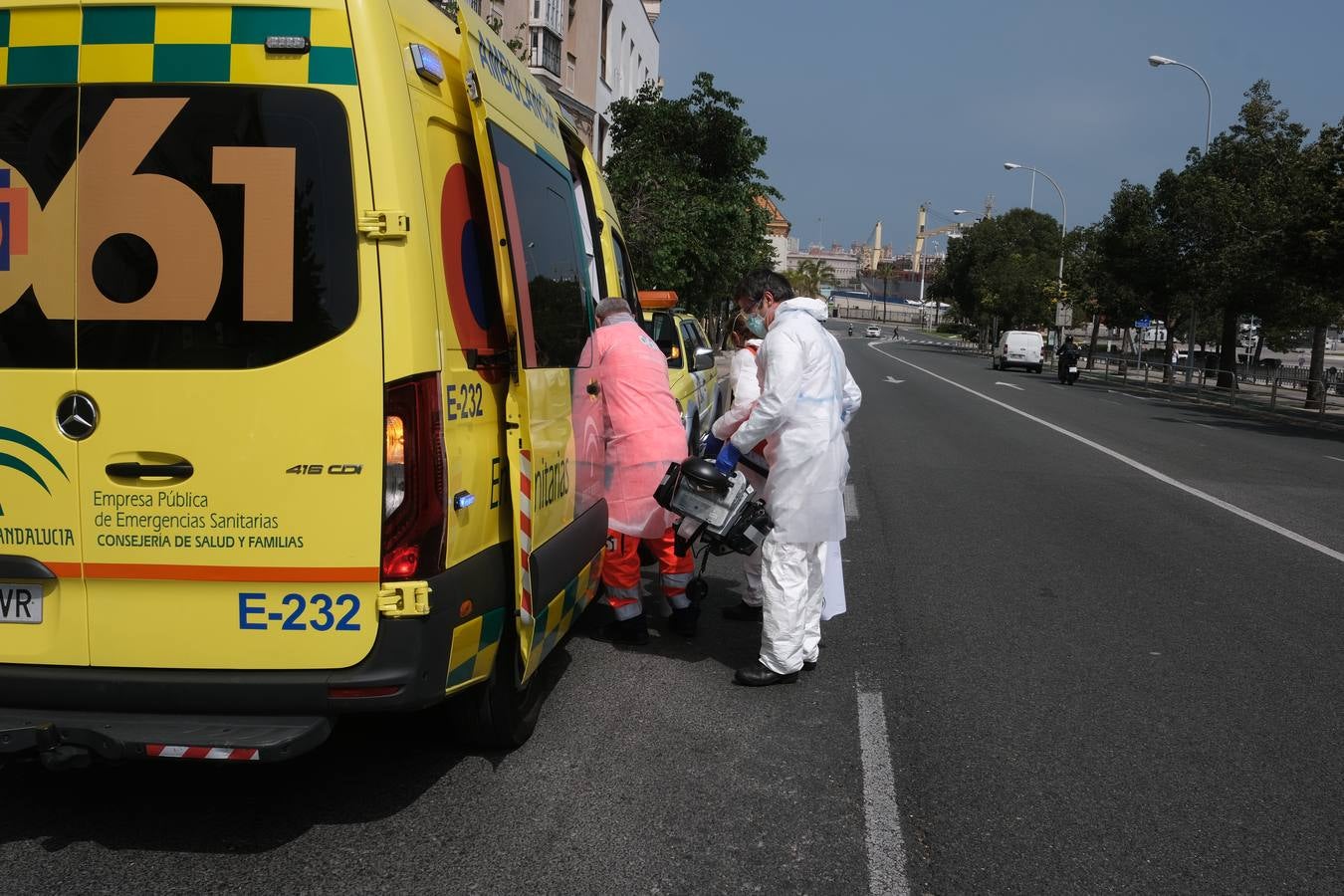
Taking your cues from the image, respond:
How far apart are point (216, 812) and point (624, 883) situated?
139 centimetres

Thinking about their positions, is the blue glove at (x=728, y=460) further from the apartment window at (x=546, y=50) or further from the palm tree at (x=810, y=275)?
the palm tree at (x=810, y=275)

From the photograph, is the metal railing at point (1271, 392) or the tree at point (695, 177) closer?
the tree at point (695, 177)

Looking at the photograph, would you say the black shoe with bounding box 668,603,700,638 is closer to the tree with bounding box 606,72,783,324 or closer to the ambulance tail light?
the ambulance tail light

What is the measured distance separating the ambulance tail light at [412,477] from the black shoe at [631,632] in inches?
104

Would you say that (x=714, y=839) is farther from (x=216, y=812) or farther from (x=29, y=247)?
(x=29, y=247)

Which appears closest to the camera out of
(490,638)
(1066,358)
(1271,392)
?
(490,638)

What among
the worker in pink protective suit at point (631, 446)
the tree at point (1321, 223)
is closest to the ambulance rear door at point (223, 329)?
the worker in pink protective suit at point (631, 446)

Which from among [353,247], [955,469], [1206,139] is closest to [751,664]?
[353,247]

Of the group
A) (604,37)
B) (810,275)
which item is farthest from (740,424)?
(810,275)

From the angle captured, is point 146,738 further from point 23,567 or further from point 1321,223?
point 1321,223

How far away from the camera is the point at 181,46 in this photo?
315cm

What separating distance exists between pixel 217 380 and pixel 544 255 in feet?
5.18

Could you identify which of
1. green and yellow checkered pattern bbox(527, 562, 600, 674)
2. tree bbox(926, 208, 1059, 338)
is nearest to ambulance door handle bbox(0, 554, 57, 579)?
green and yellow checkered pattern bbox(527, 562, 600, 674)

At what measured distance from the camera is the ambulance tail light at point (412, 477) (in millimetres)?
3246
